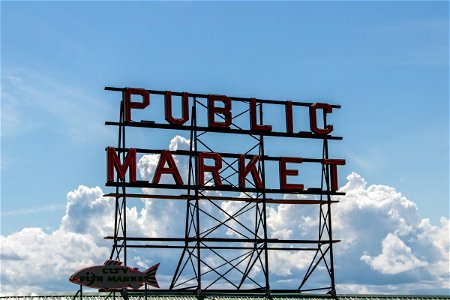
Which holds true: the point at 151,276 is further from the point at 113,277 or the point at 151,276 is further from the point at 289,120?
the point at 289,120

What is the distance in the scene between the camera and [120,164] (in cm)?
5703

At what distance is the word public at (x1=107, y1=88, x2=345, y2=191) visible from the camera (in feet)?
188

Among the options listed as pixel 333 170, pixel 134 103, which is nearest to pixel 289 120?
pixel 333 170

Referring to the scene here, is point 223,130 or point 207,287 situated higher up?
point 223,130

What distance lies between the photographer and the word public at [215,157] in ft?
188

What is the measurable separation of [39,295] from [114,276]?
6.06 meters

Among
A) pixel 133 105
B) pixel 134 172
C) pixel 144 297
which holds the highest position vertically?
pixel 133 105

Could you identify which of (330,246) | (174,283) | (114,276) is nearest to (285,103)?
(330,246)

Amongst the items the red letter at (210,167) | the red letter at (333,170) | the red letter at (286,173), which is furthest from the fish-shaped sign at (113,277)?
the red letter at (333,170)

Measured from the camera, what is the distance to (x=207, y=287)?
58.1 metres

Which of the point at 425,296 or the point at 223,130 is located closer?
the point at 223,130

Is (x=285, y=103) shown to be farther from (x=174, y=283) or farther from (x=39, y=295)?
(x=39, y=295)

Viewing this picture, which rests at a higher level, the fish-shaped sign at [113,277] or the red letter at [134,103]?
the red letter at [134,103]

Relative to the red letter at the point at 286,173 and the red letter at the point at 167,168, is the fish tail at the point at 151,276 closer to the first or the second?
the red letter at the point at 167,168
